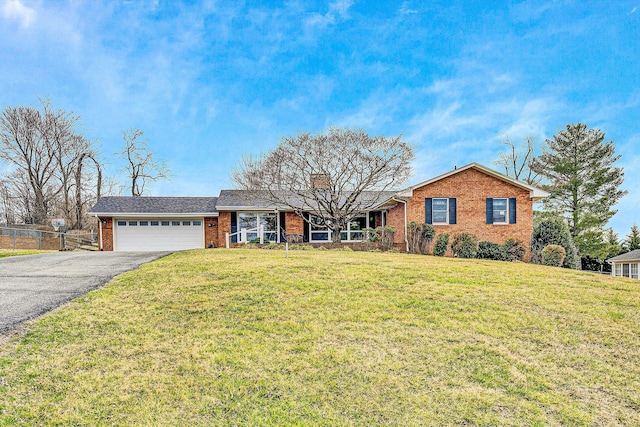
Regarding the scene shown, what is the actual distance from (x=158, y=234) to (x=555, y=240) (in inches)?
804

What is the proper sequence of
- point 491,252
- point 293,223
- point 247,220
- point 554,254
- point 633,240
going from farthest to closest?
point 633,240 → point 247,220 → point 293,223 → point 491,252 → point 554,254

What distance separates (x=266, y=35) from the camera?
50.6 ft

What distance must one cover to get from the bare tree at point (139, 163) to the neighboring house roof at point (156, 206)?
10411 mm

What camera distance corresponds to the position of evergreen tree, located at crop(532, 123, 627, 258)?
29.7 meters

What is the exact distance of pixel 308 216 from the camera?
22328 millimetres

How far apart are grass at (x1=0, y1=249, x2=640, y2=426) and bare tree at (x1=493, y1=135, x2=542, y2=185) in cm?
2787

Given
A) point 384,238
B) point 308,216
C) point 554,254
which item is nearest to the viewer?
point 554,254

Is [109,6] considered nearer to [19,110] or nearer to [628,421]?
[628,421]

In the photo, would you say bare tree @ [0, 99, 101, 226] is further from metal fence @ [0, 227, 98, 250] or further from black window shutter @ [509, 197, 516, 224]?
black window shutter @ [509, 197, 516, 224]

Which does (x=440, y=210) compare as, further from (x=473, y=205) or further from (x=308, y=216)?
(x=308, y=216)

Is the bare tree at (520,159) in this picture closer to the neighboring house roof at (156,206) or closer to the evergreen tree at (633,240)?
the evergreen tree at (633,240)

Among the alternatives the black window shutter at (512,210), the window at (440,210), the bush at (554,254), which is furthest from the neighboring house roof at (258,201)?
the bush at (554,254)

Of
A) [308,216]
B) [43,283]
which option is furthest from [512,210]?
[43,283]

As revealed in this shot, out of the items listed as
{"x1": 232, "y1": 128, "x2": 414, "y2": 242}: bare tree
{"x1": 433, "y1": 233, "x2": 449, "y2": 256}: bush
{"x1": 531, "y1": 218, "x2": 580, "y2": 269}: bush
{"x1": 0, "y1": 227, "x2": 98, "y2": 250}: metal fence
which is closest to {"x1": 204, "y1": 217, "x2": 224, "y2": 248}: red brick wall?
{"x1": 232, "y1": 128, "x2": 414, "y2": 242}: bare tree
